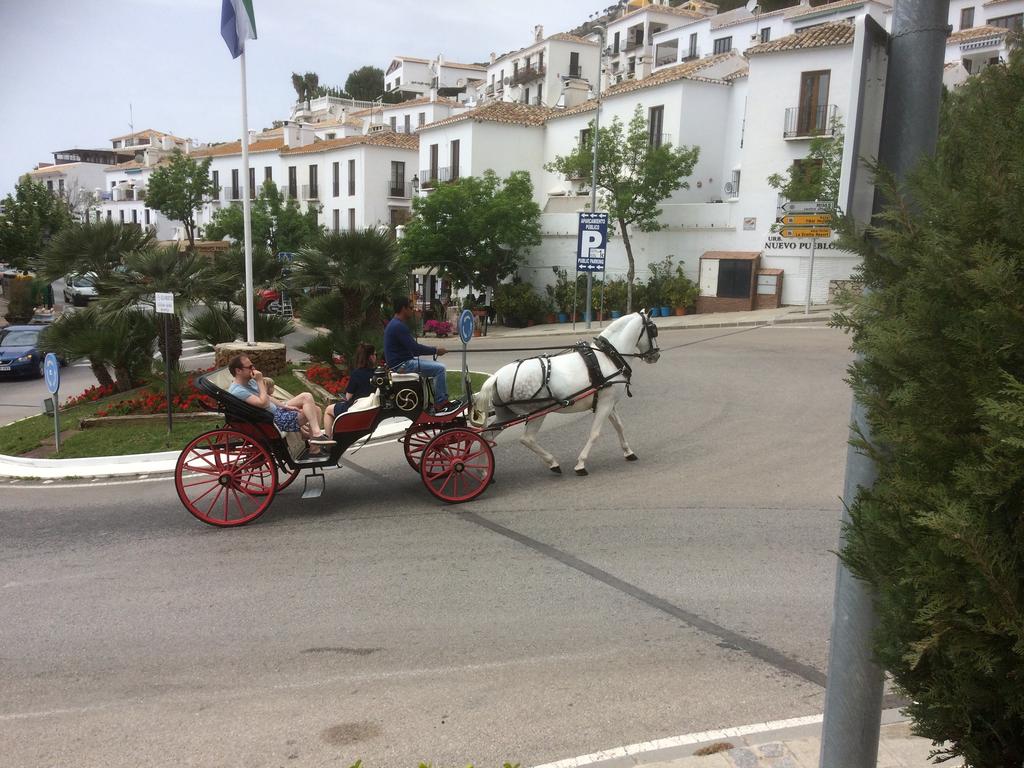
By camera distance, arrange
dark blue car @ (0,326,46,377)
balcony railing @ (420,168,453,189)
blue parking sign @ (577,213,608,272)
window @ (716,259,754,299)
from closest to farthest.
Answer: dark blue car @ (0,326,46,377), blue parking sign @ (577,213,608,272), window @ (716,259,754,299), balcony railing @ (420,168,453,189)

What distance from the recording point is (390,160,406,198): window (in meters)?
54.3

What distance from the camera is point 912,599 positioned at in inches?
97.1

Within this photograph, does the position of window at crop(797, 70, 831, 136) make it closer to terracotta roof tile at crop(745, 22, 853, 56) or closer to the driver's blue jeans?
terracotta roof tile at crop(745, 22, 853, 56)

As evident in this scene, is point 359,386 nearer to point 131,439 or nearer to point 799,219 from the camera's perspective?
point 131,439

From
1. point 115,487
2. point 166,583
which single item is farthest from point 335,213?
point 166,583

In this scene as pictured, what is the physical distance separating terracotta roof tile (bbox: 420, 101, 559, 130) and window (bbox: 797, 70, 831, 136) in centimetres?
1565

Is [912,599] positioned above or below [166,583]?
above

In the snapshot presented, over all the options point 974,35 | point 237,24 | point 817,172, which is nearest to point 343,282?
point 237,24

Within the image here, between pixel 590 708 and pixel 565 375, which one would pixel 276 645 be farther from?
pixel 565 375

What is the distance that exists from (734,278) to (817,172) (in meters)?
4.91

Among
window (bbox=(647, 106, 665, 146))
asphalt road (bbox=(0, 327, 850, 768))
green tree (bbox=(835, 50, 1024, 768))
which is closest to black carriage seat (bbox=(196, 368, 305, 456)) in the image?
asphalt road (bbox=(0, 327, 850, 768))

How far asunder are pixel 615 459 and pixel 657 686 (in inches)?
225

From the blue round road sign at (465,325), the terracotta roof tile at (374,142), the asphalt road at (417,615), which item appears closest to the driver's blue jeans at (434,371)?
the asphalt road at (417,615)

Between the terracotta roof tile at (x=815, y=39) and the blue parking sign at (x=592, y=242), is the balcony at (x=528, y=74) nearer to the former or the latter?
the terracotta roof tile at (x=815, y=39)
